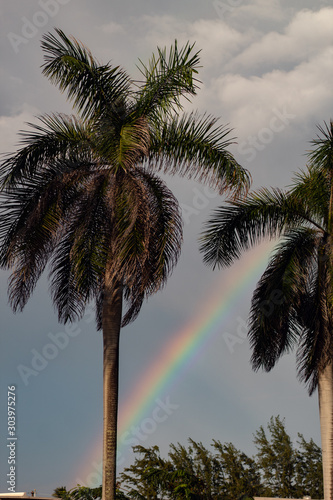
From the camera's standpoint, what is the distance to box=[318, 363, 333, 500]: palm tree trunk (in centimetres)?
1959

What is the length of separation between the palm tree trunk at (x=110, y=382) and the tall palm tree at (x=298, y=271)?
17.2 feet

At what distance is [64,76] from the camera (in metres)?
17.0

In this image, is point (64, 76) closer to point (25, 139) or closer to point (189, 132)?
point (25, 139)

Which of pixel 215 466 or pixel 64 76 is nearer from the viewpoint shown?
pixel 64 76

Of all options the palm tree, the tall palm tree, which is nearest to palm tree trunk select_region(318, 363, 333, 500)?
the tall palm tree

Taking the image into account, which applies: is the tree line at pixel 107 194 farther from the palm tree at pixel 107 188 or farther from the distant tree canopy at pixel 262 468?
the distant tree canopy at pixel 262 468

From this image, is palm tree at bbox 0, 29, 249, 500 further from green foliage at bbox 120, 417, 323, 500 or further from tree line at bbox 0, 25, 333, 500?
green foliage at bbox 120, 417, 323, 500

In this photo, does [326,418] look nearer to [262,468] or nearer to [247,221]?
[247,221]

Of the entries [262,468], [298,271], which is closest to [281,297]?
[298,271]

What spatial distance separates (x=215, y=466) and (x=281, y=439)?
217 inches

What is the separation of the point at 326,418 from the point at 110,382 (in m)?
7.10

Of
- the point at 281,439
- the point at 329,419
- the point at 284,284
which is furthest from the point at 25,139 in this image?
the point at 281,439

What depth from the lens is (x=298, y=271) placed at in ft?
65.2

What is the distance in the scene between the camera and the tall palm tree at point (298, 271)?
19.9 metres
